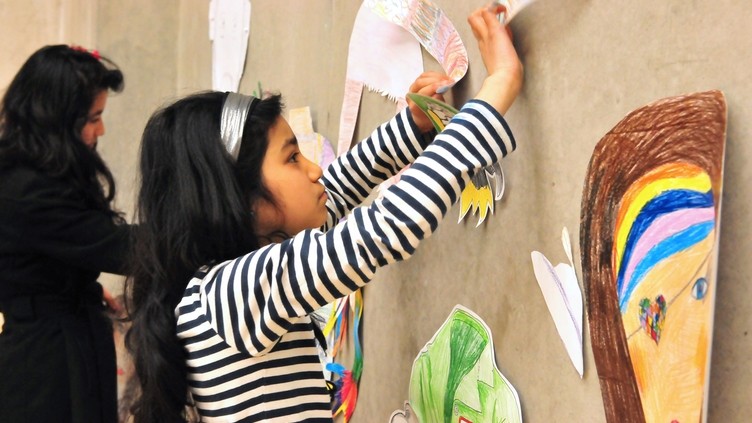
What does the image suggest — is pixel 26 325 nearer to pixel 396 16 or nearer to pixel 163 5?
pixel 396 16

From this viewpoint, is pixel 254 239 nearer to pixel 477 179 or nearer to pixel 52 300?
pixel 477 179

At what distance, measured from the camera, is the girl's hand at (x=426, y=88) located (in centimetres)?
91

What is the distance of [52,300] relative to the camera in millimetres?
1274

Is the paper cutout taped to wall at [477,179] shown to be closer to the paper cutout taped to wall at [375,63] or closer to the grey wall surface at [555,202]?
the grey wall surface at [555,202]

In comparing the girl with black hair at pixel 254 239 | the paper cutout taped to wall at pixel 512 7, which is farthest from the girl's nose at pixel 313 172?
the paper cutout taped to wall at pixel 512 7

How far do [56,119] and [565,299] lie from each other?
2.97ft

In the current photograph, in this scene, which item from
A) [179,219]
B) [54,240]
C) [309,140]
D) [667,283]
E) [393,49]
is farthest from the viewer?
[309,140]

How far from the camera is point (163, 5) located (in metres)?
2.38

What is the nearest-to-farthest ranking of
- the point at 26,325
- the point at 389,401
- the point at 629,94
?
1. the point at 629,94
2. the point at 389,401
3. the point at 26,325

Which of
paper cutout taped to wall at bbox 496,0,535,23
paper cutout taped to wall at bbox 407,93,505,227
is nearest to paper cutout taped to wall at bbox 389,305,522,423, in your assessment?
paper cutout taped to wall at bbox 407,93,505,227

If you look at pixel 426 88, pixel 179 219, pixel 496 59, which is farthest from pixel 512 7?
pixel 179 219

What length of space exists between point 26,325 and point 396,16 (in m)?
0.78

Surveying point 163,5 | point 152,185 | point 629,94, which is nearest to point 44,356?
point 152,185

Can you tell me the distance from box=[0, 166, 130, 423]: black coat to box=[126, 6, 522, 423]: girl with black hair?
0.33 m
